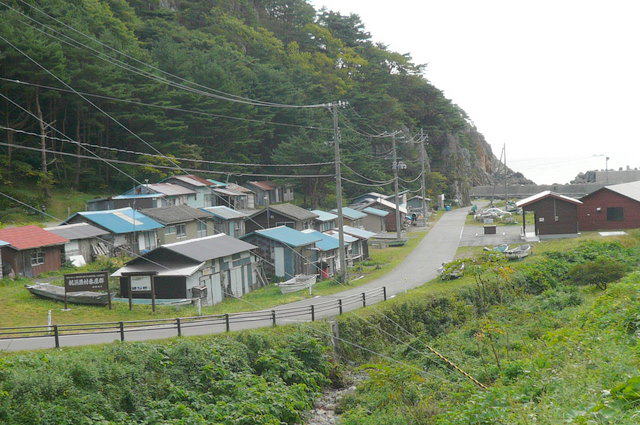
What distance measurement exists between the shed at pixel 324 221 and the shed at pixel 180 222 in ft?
26.1

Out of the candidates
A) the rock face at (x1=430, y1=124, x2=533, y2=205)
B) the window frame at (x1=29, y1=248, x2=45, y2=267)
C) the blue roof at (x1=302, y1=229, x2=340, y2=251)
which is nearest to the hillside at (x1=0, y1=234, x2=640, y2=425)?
the blue roof at (x1=302, y1=229, x2=340, y2=251)

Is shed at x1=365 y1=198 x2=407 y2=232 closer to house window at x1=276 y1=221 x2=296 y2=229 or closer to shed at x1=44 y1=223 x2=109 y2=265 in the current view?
house window at x1=276 y1=221 x2=296 y2=229

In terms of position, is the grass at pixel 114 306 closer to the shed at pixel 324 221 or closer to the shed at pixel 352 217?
the shed at pixel 324 221

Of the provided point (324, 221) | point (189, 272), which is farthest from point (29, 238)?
point (324, 221)

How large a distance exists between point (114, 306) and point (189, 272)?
3.47 m

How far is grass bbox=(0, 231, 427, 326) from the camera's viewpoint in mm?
21188

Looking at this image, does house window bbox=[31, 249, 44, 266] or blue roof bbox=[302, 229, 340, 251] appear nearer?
house window bbox=[31, 249, 44, 266]

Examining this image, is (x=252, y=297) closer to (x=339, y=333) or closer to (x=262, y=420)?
(x=339, y=333)

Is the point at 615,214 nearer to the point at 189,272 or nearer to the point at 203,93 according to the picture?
the point at 203,93

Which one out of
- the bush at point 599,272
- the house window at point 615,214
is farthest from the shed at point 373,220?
the bush at point 599,272

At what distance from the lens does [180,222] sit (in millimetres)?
37156

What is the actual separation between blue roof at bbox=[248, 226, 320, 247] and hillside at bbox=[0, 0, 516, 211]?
8.30m

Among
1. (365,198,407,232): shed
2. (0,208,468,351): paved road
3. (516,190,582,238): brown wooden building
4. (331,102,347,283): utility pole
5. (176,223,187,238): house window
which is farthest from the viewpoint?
(365,198,407,232): shed

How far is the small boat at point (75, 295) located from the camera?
2311 centimetres
